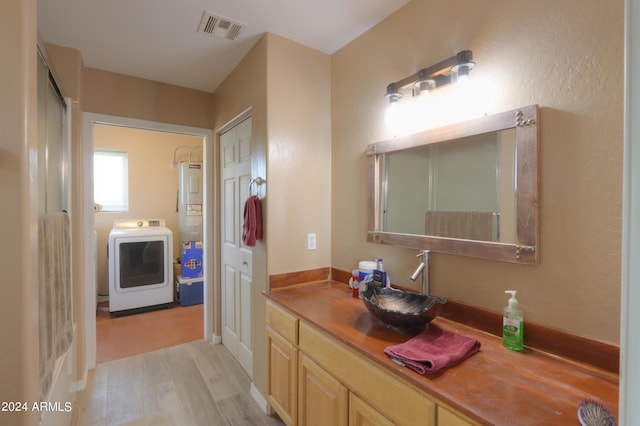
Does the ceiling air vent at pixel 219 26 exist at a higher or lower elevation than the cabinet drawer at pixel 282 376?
higher

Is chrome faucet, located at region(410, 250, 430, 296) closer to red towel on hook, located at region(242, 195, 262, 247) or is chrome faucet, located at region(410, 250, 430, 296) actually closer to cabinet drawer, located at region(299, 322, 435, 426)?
cabinet drawer, located at region(299, 322, 435, 426)

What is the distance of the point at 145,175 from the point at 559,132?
4756 millimetres

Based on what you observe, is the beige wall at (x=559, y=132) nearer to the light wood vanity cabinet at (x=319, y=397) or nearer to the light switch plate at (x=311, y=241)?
the light wood vanity cabinet at (x=319, y=397)

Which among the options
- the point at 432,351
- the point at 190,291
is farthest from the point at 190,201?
the point at 432,351

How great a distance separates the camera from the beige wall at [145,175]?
3998 mm

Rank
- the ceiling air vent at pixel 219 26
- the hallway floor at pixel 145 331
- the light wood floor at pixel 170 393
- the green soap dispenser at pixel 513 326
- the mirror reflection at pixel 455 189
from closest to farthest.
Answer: the green soap dispenser at pixel 513 326, the mirror reflection at pixel 455 189, the ceiling air vent at pixel 219 26, the light wood floor at pixel 170 393, the hallway floor at pixel 145 331

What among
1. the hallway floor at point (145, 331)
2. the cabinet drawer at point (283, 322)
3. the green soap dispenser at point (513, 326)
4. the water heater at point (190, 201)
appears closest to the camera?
the green soap dispenser at point (513, 326)

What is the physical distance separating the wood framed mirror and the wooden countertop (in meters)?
0.38

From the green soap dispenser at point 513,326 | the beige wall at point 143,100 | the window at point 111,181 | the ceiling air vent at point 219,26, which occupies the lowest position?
the green soap dispenser at point 513,326

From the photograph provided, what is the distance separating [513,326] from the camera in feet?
3.66

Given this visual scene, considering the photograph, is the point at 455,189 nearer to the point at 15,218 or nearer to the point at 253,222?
the point at 253,222

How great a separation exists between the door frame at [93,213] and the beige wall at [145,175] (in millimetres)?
1520

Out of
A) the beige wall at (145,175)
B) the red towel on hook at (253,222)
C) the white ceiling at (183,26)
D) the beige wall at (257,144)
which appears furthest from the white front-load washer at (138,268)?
the red towel on hook at (253,222)

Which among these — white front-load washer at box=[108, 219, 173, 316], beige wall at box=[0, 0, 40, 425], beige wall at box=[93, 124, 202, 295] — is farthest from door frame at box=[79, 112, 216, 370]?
beige wall at box=[0, 0, 40, 425]
